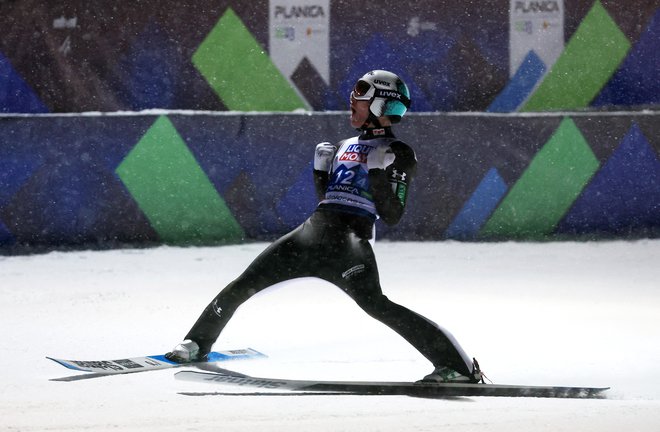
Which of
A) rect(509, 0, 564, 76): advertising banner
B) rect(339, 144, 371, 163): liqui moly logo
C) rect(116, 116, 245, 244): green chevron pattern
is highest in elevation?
rect(509, 0, 564, 76): advertising banner

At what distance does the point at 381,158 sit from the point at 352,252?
1.47 ft

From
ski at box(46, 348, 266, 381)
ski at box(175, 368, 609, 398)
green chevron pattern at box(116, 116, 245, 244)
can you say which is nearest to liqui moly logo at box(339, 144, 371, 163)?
ski at box(175, 368, 609, 398)

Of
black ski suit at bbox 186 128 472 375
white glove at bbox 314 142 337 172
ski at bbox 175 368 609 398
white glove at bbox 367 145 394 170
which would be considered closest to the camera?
ski at bbox 175 368 609 398

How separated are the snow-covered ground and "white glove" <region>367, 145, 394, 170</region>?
66cm

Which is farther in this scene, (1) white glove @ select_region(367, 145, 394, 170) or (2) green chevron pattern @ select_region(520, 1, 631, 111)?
(2) green chevron pattern @ select_region(520, 1, 631, 111)

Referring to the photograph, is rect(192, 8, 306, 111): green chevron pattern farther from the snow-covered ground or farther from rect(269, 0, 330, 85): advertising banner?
the snow-covered ground

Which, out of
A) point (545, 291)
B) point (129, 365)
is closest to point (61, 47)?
point (545, 291)

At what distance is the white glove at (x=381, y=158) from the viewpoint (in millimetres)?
5168

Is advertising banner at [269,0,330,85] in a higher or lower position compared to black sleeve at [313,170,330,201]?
higher

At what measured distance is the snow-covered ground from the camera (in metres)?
4.39

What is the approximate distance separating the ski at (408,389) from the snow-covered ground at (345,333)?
89mm

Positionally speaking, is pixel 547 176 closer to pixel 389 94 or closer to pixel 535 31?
pixel 535 31

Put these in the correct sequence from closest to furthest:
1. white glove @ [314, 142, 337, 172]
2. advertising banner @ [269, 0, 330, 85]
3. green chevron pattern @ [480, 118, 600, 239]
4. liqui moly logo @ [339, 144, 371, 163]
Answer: liqui moly logo @ [339, 144, 371, 163] < white glove @ [314, 142, 337, 172] < green chevron pattern @ [480, 118, 600, 239] < advertising banner @ [269, 0, 330, 85]

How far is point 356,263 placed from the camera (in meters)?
5.11
